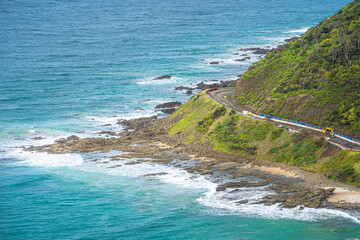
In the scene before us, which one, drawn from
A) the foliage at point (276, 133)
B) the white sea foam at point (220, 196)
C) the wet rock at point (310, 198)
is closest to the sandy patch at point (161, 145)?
the white sea foam at point (220, 196)

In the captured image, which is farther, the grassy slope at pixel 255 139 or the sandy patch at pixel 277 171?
the sandy patch at pixel 277 171

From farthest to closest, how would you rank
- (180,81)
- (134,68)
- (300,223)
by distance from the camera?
(134,68) < (180,81) < (300,223)

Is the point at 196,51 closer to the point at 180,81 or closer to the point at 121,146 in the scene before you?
the point at 180,81

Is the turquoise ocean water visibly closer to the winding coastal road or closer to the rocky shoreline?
the rocky shoreline

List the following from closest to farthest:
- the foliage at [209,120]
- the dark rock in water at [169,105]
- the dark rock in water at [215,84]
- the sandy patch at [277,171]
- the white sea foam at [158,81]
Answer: the sandy patch at [277,171] < the foliage at [209,120] < the dark rock in water at [169,105] < the dark rock in water at [215,84] < the white sea foam at [158,81]

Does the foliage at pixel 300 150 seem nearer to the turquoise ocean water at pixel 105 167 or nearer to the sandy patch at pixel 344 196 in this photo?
the sandy patch at pixel 344 196

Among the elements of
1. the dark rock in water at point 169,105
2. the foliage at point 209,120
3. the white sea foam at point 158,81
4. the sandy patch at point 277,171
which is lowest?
the sandy patch at point 277,171

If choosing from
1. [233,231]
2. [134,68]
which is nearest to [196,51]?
[134,68]
